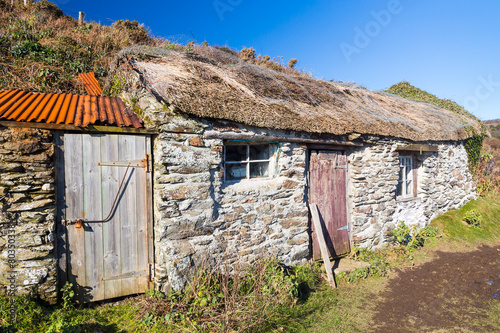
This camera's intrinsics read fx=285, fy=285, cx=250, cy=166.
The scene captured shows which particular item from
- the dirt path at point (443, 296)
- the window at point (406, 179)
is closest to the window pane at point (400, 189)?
the window at point (406, 179)

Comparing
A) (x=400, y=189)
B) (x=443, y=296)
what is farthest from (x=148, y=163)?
(x=400, y=189)

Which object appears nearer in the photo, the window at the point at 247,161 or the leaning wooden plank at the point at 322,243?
the window at the point at 247,161

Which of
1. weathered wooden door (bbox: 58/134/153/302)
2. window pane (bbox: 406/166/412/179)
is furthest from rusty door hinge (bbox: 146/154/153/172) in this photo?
window pane (bbox: 406/166/412/179)

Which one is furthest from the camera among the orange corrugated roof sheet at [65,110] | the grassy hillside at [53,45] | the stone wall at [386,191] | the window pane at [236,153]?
the grassy hillside at [53,45]

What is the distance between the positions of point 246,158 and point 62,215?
2.64 metres

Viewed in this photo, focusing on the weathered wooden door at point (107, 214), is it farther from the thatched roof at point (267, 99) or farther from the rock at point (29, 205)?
the thatched roof at point (267, 99)

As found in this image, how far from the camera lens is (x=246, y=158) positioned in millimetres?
4691

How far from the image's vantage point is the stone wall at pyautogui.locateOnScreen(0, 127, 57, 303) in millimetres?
3188

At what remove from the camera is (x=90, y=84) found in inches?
251

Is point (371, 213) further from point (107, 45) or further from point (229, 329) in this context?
point (107, 45)

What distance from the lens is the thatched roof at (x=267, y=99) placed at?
13.4 ft

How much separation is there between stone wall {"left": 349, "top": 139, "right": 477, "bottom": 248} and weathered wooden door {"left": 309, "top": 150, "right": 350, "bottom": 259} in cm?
29

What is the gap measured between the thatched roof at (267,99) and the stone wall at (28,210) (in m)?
1.57

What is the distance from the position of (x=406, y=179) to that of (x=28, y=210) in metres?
8.04
